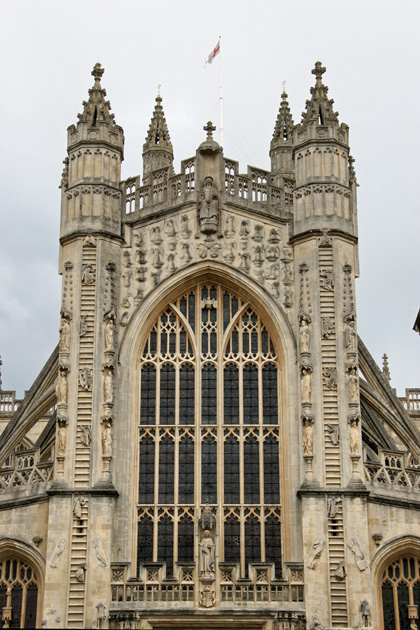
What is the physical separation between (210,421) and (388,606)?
6.74 meters

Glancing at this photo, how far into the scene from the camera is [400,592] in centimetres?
2781

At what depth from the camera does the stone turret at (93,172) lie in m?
30.8

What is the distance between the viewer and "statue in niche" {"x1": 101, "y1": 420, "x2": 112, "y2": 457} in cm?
2825

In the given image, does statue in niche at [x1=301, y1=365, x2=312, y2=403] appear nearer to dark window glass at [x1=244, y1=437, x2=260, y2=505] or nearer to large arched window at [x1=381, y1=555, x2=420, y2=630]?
dark window glass at [x1=244, y1=437, x2=260, y2=505]

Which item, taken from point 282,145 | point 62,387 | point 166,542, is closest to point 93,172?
point 62,387

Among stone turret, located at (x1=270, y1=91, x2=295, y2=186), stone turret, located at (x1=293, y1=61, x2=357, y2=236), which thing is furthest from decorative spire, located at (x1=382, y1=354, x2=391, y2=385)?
stone turret, located at (x1=293, y1=61, x2=357, y2=236)

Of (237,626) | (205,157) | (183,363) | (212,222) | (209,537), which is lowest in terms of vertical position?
(237,626)

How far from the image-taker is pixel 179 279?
30.5 metres

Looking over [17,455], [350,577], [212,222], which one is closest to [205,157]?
[212,222]

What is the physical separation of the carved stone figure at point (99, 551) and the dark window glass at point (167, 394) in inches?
156

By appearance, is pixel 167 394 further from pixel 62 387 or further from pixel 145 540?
pixel 145 540

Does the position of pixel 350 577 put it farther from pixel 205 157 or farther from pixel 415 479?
pixel 205 157

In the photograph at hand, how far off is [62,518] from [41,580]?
1809 mm

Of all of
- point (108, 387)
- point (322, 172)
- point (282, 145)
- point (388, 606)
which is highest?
point (282, 145)
